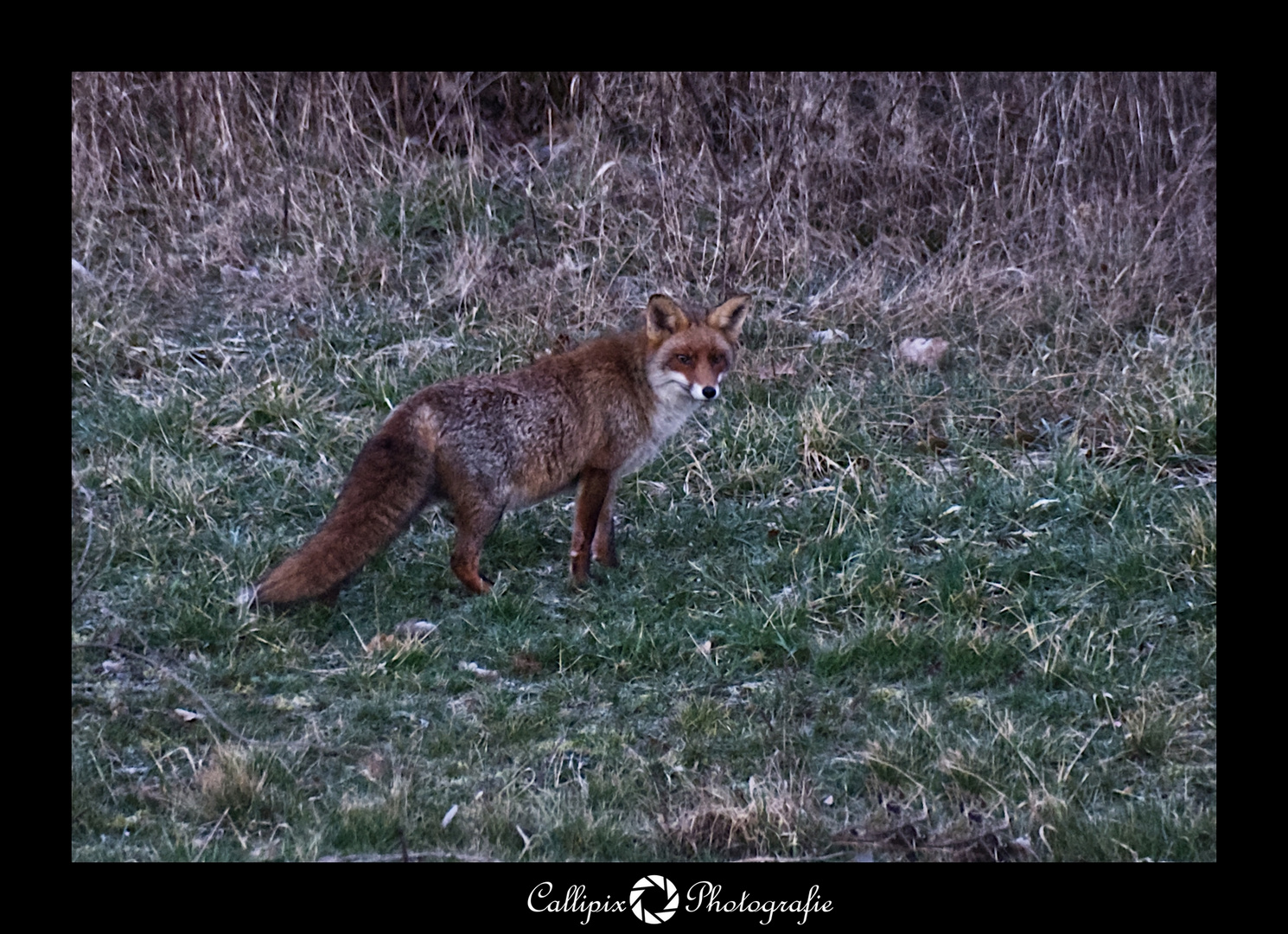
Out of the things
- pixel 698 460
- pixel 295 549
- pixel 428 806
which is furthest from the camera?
pixel 698 460

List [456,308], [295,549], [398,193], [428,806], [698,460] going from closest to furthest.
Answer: [428,806]
[295,549]
[698,460]
[456,308]
[398,193]

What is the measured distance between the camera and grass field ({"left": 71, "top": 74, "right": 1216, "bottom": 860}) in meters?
4.74

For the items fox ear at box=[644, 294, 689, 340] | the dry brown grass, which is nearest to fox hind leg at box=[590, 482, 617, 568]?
fox ear at box=[644, 294, 689, 340]

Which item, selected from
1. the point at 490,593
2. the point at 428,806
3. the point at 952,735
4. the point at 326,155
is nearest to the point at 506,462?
the point at 490,593

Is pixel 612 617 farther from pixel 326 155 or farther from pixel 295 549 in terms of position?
pixel 326 155

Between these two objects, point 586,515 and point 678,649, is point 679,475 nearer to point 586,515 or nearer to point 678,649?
point 586,515

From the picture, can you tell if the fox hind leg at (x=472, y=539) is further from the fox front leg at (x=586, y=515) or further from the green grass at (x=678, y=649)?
the fox front leg at (x=586, y=515)

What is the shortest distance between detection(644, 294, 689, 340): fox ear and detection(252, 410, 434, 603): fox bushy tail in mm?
1437

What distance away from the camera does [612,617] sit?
6238mm

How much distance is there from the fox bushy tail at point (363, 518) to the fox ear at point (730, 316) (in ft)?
5.90

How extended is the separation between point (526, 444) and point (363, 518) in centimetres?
98

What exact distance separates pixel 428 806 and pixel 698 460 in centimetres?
350

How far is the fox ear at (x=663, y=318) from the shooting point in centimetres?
688

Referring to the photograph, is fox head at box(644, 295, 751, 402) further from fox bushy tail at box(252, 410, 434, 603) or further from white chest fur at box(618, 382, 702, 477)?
fox bushy tail at box(252, 410, 434, 603)
